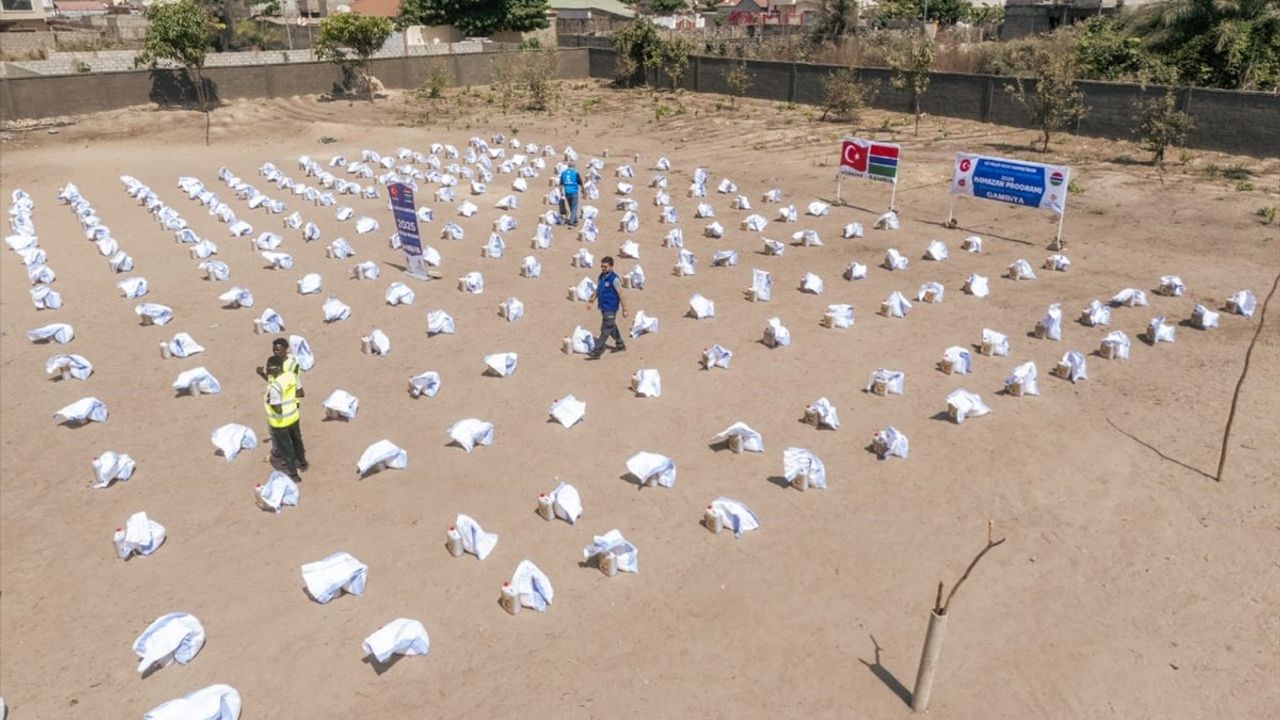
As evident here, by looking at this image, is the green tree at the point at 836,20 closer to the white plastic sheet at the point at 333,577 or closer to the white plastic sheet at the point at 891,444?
the white plastic sheet at the point at 891,444

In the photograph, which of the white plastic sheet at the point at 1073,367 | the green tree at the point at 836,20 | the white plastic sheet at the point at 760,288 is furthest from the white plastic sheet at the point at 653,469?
the green tree at the point at 836,20

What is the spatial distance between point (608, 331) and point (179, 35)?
3017cm

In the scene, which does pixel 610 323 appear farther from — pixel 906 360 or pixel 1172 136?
pixel 1172 136

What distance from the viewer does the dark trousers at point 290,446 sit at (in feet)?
30.2

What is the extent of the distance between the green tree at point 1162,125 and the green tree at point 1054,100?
205cm

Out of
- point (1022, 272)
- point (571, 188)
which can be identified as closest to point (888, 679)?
point (1022, 272)

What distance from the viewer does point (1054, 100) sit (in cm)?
2483

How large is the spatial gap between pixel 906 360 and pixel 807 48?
3555cm

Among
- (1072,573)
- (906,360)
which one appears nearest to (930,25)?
(906,360)

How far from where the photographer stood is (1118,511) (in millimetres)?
8711

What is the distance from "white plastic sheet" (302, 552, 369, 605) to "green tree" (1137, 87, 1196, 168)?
23.8 m

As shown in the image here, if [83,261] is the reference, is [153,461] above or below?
below

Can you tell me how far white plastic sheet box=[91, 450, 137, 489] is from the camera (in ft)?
31.1

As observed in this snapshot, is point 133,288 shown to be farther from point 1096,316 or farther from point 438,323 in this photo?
point 1096,316
